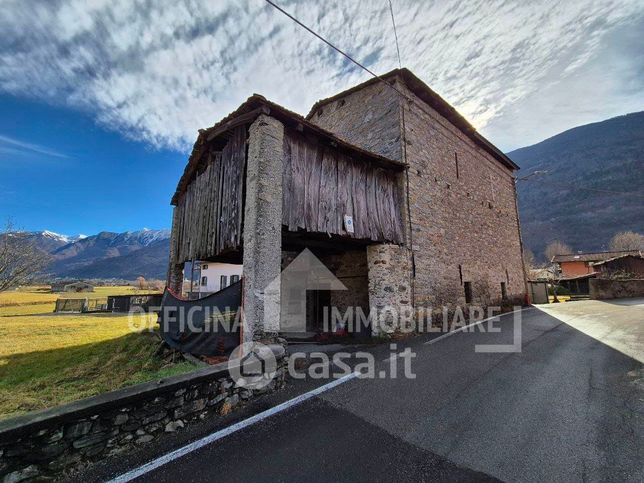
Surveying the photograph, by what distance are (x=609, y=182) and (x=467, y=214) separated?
115 m

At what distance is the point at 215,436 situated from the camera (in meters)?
3.14

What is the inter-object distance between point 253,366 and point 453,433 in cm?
270

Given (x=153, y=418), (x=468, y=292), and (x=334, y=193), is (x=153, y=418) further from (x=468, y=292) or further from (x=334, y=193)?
(x=468, y=292)

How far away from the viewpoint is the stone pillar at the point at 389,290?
325 inches

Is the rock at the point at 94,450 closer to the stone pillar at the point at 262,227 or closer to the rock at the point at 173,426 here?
the rock at the point at 173,426

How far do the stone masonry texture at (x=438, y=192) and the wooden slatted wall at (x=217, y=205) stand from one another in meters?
5.48

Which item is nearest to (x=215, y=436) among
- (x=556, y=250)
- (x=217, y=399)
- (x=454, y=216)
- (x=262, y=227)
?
(x=217, y=399)

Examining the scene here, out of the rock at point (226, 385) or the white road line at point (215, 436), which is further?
the rock at point (226, 385)

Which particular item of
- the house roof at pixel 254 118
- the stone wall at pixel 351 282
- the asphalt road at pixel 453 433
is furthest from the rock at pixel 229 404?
the stone wall at pixel 351 282

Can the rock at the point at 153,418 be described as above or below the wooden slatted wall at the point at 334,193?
below

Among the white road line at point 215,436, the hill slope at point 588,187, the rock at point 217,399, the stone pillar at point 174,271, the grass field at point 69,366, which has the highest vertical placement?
the hill slope at point 588,187

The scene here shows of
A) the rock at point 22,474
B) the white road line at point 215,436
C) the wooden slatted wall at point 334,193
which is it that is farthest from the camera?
the wooden slatted wall at point 334,193

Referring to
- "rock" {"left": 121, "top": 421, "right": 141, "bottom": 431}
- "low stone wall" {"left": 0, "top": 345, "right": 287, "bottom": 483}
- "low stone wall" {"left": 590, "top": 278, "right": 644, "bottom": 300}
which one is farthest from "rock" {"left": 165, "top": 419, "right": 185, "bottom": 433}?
"low stone wall" {"left": 590, "top": 278, "right": 644, "bottom": 300}

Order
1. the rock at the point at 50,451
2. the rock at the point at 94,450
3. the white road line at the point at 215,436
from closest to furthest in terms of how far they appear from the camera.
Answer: the rock at the point at 50,451
the white road line at the point at 215,436
the rock at the point at 94,450
